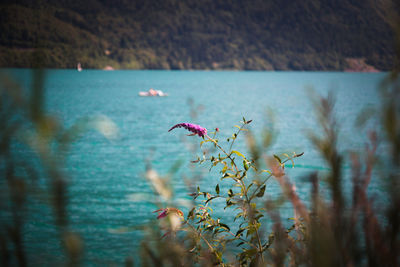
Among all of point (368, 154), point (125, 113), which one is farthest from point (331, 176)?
point (125, 113)

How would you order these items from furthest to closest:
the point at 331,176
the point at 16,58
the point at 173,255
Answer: the point at 16,58, the point at 173,255, the point at 331,176

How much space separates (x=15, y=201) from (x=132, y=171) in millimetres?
18348

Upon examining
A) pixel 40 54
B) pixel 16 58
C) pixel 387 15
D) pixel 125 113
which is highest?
pixel 16 58

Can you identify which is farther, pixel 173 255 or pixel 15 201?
pixel 173 255

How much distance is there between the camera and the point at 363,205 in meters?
1.03

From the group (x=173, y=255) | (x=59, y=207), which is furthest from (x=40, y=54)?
(x=173, y=255)

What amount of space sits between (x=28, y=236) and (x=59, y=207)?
10.7 m

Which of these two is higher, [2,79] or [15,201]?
[2,79]

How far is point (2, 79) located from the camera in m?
0.79

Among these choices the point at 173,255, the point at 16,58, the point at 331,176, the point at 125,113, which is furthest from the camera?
the point at 16,58

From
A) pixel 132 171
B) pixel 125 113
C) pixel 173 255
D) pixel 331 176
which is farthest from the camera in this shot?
pixel 125 113

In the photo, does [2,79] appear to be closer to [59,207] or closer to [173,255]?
[59,207]

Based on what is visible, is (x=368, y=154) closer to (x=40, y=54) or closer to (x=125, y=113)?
(x=40, y=54)

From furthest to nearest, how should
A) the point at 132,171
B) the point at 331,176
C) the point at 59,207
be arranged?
the point at 132,171 < the point at 331,176 < the point at 59,207
